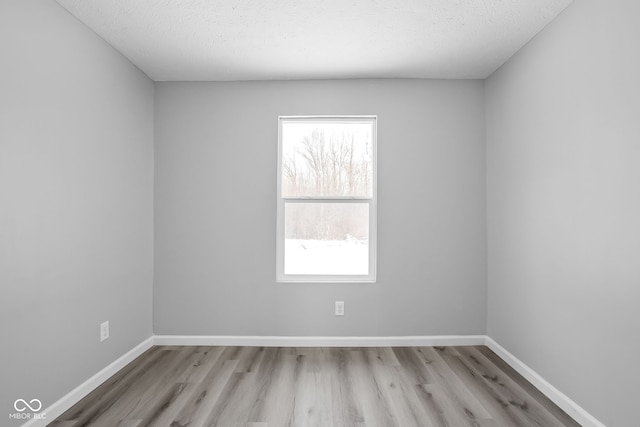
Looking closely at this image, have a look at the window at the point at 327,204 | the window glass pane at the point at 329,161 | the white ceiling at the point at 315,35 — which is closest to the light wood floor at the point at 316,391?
the window at the point at 327,204

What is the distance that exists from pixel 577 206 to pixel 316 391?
2.13 meters

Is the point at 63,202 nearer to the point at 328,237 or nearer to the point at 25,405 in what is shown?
the point at 25,405

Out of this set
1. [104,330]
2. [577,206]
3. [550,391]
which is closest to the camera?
[577,206]

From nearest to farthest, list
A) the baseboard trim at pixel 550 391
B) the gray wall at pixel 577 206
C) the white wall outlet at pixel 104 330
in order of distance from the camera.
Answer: the gray wall at pixel 577 206 < the baseboard trim at pixel 550 391 < the white wall outlet at pixel 104 330

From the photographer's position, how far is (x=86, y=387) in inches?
103

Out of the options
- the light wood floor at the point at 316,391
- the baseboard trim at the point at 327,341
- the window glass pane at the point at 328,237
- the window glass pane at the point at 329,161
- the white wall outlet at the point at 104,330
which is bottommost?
the light wood floor at the point at 316,391

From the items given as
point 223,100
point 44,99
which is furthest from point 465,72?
point 44,99

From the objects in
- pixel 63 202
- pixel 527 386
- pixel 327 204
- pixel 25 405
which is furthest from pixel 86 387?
pixel 527 386

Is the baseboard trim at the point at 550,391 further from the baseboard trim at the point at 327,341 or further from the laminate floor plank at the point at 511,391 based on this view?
the baseboard trim at the point at 327,341

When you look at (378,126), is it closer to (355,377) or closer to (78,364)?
(355,377)

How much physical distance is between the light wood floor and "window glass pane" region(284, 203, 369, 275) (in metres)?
0.81

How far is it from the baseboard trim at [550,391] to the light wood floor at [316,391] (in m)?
0.05

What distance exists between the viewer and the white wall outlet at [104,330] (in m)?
2.81

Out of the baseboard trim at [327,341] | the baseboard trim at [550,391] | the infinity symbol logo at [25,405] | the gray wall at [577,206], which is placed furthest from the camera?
the baseboard trim at [327,341]
